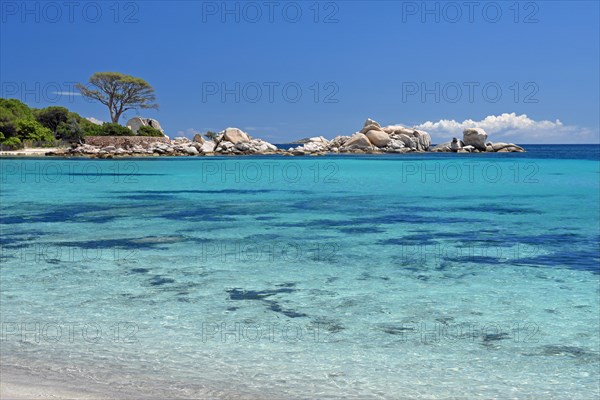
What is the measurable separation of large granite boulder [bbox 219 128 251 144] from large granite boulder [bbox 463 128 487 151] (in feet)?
125

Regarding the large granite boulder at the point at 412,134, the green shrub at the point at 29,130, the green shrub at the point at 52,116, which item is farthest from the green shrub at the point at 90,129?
the large granite boulder at the point at 412,134

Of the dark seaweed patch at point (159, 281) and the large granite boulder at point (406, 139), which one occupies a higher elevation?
the large granite boulder at point (406, 139)

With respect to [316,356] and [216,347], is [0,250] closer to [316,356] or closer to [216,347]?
[216,347]

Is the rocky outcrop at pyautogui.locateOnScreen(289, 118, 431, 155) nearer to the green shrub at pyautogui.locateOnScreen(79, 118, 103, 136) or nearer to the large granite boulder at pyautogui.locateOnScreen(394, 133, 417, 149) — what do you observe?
the large granite boulder at pyautogui.locateOnScreen(394, 133, 417, 149)

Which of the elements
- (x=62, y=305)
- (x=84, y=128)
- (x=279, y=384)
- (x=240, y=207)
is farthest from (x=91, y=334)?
(x=84, y=128)

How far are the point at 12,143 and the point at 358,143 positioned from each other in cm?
5190

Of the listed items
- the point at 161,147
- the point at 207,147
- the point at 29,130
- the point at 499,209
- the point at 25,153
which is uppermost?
the point at 29,130

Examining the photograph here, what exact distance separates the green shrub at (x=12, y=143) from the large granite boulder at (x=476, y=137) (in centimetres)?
6918

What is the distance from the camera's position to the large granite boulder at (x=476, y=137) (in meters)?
100

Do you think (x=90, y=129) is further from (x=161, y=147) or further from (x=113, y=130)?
(x=161, y=147)

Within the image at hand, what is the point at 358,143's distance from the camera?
322 feet

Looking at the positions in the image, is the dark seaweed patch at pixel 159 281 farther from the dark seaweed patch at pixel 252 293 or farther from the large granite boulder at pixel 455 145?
the large granite boulder at pixel 455 145

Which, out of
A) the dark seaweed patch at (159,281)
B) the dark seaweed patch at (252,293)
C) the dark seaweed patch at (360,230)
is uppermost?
the dark seaweed patch at (360,230)

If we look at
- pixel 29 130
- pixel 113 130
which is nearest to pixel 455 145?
pixel 113 130
